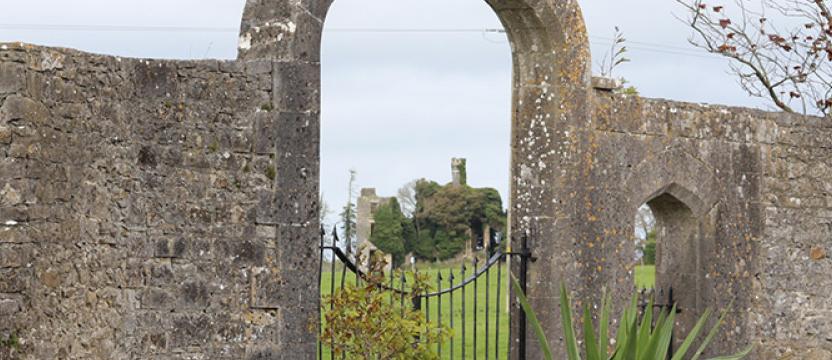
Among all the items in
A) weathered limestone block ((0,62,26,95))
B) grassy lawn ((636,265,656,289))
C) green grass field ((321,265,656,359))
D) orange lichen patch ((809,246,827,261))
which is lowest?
green grass field ((321,265,656,359))

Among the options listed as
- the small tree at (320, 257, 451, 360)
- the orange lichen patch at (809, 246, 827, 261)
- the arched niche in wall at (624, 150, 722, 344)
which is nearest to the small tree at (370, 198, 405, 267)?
the orange lichen patch at (809, 246, 827, 261)

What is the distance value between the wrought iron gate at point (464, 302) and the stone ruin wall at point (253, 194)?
245 mm

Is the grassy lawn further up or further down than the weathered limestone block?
further down

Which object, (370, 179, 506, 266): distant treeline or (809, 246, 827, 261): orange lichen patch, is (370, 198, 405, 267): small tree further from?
(809, 246, 827, 261): orange lichen patch

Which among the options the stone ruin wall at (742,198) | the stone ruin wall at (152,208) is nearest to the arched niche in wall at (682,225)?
the stone ruin wall at (742,198)

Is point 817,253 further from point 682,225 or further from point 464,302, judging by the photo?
point 464,302

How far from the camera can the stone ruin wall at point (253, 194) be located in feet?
25.0

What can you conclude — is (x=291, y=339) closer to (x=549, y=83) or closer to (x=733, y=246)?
(x=549, y=83)

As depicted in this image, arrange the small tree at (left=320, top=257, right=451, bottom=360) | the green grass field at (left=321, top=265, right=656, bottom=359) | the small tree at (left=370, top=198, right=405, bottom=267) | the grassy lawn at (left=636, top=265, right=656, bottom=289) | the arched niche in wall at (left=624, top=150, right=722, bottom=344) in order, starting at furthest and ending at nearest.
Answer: the small tree at (left=370, top=198, right=405, bottom=267)
the grassy lawn at (left=636, top=265, right=656, bottom=289)
the green grass field at (left=321, top=265, right=656, bottom=359)
the arched niche in wall at (left=624, top=150, right=722, bottom=344)
the small tree at (left=320, top=257, right=451, bottom=360)

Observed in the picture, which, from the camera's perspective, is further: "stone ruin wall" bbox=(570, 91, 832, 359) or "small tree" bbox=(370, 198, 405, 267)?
"small tree" bbox=(370, 198, 405, 267)

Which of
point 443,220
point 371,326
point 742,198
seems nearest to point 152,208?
point 371,326

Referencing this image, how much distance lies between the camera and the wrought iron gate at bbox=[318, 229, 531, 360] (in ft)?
31.1

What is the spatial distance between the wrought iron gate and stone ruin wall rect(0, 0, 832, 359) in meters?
0.24

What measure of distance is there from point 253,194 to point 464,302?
8.46 ft
